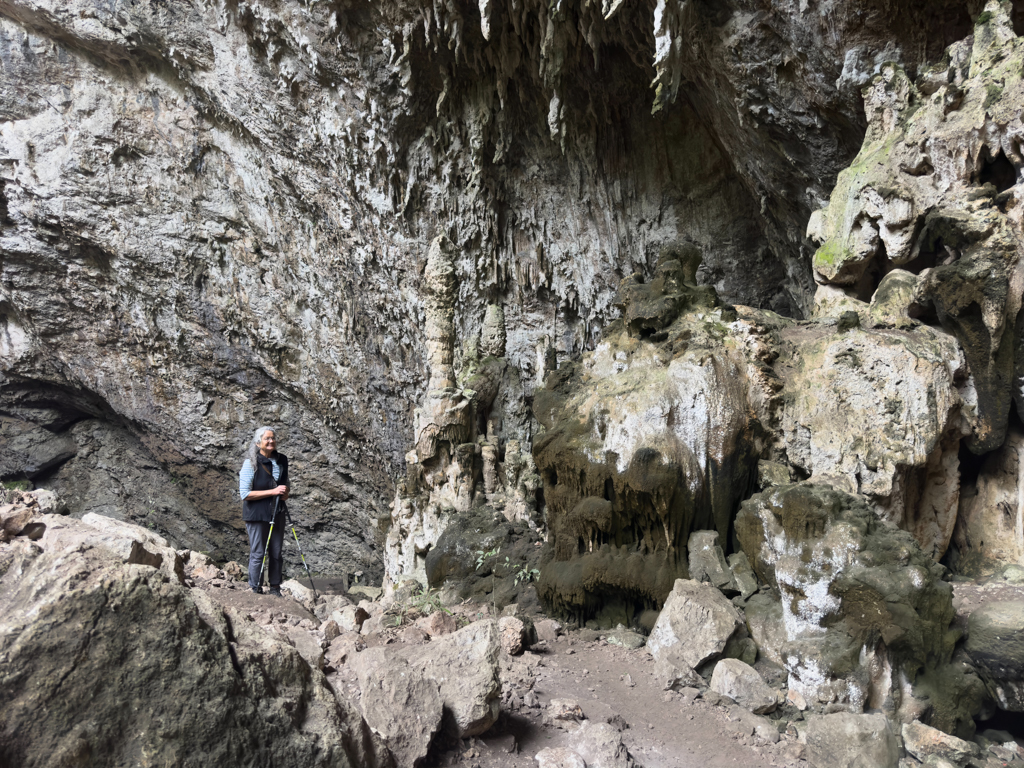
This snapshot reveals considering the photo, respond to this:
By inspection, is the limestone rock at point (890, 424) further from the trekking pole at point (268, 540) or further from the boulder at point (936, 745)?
the trekking pole at point (268, 540)

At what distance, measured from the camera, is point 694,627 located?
3.98 metres

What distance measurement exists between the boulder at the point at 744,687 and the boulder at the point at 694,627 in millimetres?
198

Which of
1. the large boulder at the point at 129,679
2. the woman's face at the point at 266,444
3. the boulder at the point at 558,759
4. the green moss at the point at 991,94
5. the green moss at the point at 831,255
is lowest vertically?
the boulder at the point at 558,759

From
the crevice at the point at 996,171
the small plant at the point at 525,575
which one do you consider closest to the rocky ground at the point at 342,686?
the small plant at the point at 525,575

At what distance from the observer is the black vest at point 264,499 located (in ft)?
15.1

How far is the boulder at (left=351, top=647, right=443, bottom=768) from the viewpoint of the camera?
225 cm

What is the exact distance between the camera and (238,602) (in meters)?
3.97

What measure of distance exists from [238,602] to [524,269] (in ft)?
25.1

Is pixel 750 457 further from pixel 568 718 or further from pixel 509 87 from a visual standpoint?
pixel 509 87

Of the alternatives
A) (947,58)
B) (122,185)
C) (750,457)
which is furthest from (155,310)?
(947,58)

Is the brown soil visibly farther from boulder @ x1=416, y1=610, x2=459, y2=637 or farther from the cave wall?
the cave wall

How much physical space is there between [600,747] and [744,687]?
4.17 feet

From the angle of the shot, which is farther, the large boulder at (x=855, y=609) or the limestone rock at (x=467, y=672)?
the large boulder at (x=855, y=609)

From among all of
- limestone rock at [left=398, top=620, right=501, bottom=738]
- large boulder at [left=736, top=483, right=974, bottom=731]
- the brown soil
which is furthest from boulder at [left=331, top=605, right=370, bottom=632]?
large boulder at [left=736, top=483, right=974, bottom=731]
